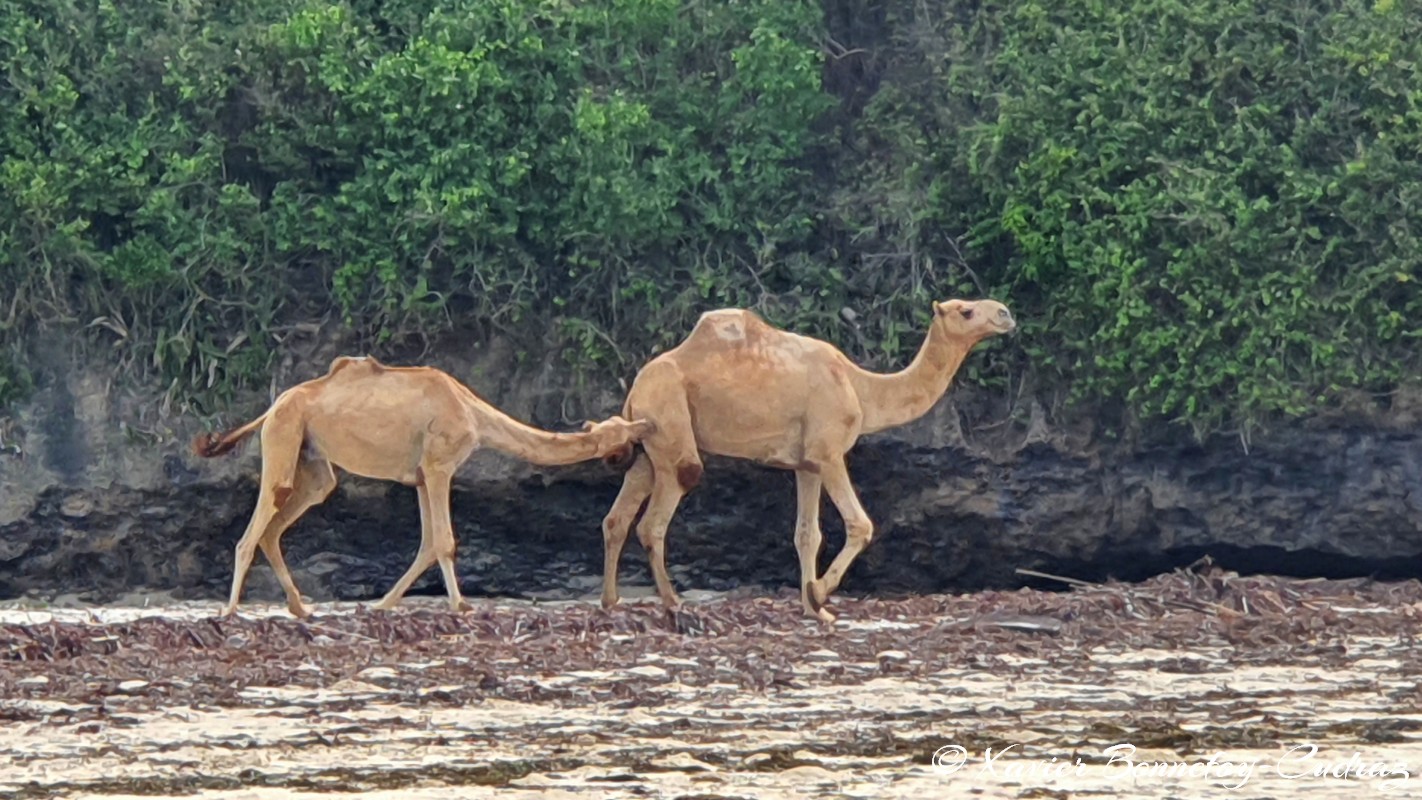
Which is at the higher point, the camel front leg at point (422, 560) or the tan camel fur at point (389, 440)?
the tan camel fur at point (389, 440)

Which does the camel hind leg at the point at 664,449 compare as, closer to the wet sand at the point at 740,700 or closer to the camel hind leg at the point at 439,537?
the wet sand at the point at 740,700

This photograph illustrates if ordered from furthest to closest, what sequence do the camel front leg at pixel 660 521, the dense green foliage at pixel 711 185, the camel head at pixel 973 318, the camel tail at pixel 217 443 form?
the dense green foliage at pixel 711 185
the camel head at pixel 973 318
the camel front leg at pixel 660 521
the camel tail at pixel 217 443

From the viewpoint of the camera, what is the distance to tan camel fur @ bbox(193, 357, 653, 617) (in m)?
12.2

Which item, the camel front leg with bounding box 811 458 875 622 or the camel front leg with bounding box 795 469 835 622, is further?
the camel front leg with bounding box 795 469 835 622

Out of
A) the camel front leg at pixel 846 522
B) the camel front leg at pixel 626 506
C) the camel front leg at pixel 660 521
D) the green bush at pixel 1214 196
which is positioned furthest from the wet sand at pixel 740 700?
the green bush at pixel 1214 196

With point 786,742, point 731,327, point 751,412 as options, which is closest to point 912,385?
point 751,412

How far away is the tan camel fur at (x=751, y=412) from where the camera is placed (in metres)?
12.8

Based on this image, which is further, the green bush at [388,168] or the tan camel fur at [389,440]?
the green bush at [388,168]

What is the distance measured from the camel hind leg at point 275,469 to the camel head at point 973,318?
3.73m

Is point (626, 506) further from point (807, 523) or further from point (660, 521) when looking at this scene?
point (807, 523)

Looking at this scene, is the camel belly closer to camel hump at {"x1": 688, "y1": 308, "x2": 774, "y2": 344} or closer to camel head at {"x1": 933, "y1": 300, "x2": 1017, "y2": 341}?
camel hump at {"x1": 688, "y1": 308, "x2": 774, "y2": 344}

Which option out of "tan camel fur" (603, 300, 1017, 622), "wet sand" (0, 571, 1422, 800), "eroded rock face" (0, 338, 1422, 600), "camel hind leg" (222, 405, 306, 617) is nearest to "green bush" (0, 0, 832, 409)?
"eroded rock face" (0, 338, 1422, 600)

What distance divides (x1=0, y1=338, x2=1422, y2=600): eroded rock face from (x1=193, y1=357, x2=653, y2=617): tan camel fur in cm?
173

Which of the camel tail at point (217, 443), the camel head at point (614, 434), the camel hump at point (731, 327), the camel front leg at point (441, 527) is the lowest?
the camel front leg at point (441, 527)
